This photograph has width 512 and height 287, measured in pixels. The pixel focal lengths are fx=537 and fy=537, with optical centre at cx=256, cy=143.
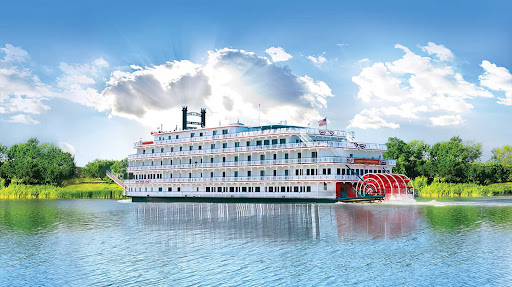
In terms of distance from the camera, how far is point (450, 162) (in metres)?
81.9

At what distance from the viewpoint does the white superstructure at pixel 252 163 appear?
51.3 meters

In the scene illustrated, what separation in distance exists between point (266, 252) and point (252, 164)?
34.0 metres

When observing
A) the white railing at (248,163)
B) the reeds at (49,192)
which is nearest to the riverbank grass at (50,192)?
the reeds at (49,192)

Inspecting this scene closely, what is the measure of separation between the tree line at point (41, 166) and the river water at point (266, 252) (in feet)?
173

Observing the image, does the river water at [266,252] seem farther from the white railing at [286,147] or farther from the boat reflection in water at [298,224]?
the white railing at [286,147]

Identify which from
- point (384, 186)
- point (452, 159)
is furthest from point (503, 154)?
point (384, 186)

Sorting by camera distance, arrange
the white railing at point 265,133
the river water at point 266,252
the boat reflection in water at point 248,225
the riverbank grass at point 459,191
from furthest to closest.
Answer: the riverbank grass at point 459,191
the white railing at point 265,133
the boat reflection in water at point 248,225
the river water at point 266,252

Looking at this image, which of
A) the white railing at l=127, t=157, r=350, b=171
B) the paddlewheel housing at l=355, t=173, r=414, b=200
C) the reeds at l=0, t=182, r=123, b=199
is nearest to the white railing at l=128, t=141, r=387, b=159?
the white railing at l=127, t=157, r=350, b=171

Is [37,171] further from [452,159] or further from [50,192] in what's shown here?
[452,159]

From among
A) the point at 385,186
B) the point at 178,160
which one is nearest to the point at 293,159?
the point at 385,186

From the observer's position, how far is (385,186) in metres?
49.8

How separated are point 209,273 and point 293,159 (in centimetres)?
3490

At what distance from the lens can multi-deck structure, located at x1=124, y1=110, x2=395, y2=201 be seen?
51.3 metres

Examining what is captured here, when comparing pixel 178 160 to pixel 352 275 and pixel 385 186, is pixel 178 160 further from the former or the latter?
pixel 352 275
